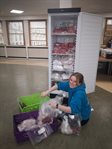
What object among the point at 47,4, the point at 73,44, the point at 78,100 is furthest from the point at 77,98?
the point at 47,4

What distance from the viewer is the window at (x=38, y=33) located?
7.42 meters

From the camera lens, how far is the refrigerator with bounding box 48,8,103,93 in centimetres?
271

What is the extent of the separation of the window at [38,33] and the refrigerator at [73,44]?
184 inches

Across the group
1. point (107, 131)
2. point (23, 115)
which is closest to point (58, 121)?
point (23, 115)

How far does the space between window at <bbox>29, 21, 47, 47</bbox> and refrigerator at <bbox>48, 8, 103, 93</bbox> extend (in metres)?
4.67

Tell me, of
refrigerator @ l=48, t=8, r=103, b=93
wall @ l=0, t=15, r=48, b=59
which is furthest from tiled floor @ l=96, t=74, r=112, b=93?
wall @ l=0, t=15, r=48, b=59

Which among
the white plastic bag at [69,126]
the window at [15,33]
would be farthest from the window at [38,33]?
the white plastic bag at [69,126]

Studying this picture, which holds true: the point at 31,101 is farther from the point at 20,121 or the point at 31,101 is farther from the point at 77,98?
the point at 77,98

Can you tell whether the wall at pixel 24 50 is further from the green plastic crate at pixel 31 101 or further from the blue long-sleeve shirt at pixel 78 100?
the blue long-sleeve shirt at pixel 78 100

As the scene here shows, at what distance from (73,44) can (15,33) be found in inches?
230

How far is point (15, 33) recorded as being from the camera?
7809mm

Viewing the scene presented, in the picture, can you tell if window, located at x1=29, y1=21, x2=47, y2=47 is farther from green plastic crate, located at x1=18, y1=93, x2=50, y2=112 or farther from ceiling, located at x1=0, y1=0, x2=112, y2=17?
green plastic crate, located at x1=18, y1=93, x2=50, y2=112

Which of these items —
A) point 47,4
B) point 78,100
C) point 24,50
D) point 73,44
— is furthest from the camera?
point 24,50

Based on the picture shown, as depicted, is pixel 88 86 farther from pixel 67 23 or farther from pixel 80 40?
pixel 67 23
